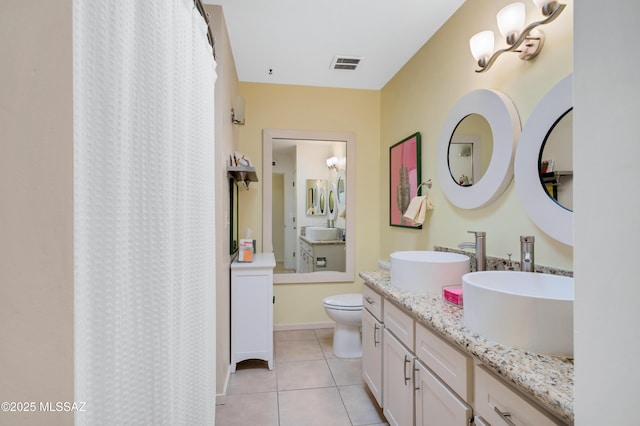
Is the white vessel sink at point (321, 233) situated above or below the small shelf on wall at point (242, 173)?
below

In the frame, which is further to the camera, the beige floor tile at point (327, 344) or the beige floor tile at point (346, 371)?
the beige floor tile at point (327, 344)

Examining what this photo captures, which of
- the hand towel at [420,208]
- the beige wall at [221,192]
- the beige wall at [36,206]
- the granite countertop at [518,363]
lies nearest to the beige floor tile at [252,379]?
the beige wall at [221,192]

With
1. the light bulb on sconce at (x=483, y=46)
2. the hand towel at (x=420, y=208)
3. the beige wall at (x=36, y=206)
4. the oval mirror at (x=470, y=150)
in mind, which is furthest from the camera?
the hand towel at (x=420, y=208)

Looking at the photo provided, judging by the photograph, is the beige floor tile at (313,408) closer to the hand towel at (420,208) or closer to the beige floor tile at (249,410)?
the beige floor tile at (249,410)

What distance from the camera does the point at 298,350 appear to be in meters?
2.78

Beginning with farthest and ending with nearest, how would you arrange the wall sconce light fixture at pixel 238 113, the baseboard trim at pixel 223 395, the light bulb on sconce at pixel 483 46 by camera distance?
the wall sconce light fixture at pixel 238 113 → the baseboard trim at pixel 223 395 → the light bulb on sconce at pixel 483 46

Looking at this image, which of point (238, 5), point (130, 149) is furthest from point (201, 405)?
point (238, 5)

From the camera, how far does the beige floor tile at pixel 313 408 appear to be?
1.82m

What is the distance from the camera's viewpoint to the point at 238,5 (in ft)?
6.52

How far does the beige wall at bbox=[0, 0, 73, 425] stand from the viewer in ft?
1.41

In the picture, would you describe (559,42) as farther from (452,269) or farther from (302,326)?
(302,326)

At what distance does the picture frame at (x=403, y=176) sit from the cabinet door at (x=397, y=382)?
110 centimetres

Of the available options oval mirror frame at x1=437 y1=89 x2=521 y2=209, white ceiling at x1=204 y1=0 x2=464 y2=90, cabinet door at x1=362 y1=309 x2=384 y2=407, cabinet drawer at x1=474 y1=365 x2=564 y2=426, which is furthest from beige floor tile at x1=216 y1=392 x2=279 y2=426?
white ceiling at x1=204 y1=0 x2=464 y2=90

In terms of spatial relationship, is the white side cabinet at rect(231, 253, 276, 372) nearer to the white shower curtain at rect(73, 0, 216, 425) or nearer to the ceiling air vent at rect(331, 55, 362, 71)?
the white shower curtain at rect(73, 0, 216, 425)
